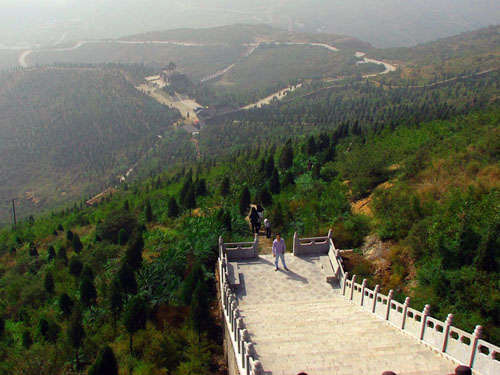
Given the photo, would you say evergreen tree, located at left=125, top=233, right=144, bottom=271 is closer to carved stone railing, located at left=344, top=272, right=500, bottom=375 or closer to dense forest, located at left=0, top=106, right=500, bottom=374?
dense forest, located at left=0, top=106, right=500, bottom=374

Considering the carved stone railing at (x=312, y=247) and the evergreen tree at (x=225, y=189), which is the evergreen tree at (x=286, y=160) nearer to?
the evergreen tree at (x=225, y=189)

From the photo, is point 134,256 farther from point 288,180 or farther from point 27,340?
point 288,180

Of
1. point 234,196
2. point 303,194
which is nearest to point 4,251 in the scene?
point 234,196

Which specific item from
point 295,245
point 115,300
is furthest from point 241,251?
point 115,300

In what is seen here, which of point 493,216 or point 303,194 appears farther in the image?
point 303,194

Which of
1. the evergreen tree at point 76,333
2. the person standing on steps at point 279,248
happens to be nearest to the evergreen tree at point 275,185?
the person standing on steps at point 279,248

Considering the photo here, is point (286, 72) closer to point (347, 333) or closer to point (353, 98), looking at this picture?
point (353, 98)

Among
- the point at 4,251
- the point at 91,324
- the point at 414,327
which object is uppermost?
the point at 414,327
